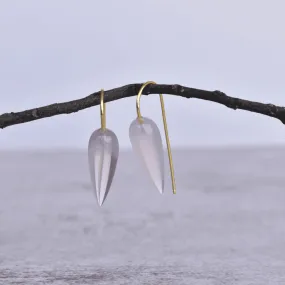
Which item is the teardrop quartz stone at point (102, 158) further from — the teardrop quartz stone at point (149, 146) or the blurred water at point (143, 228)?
the blurred water at point (143, 228)

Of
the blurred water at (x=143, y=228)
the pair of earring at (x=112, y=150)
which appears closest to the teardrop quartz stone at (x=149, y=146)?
the pair of earring at (x=112, y=150)

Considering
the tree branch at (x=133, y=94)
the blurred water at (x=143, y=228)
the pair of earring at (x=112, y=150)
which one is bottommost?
the blurred water at (x=143, y=228)

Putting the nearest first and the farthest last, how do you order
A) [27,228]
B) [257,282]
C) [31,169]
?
[257,282], [27,228], [31,169]

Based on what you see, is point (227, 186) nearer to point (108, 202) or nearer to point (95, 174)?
point (108, 202)

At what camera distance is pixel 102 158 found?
936mm

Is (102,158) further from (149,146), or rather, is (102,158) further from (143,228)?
(143,228)

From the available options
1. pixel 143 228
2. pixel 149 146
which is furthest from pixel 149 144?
pixel 143 228

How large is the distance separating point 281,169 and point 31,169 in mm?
811

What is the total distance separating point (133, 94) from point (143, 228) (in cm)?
113

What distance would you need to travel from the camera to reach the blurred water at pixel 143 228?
5.74 feet

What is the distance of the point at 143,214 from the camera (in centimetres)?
213

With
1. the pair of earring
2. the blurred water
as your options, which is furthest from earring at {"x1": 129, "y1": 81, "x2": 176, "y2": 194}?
the blurred water

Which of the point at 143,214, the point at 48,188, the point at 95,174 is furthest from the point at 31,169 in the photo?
the point at 95,174

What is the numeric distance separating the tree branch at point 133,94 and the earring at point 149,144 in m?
0.04
